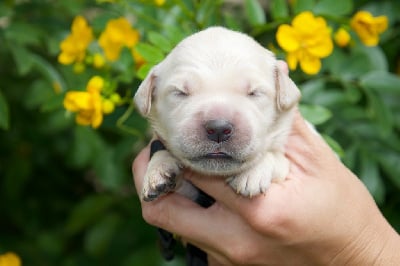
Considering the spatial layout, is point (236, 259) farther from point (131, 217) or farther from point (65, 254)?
point (65, 254)

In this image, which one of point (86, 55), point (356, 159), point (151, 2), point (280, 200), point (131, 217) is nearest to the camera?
point (280, 200)

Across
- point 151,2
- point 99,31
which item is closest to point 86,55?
point 99,31

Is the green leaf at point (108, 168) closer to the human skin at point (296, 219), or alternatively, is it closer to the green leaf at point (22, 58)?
the green leaf at point (22, 58)

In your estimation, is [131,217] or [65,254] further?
[65,254]

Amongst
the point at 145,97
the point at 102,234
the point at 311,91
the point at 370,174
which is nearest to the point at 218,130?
the point at 145,97

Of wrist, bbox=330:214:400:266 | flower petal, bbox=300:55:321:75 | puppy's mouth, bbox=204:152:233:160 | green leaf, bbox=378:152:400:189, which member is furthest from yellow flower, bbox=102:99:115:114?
green leaf, bbox=378:152:400:189

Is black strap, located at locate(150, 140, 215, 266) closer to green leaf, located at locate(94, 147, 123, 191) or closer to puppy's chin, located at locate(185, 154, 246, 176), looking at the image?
puppy's chin, located at locate(185, 154, 246, 176)
